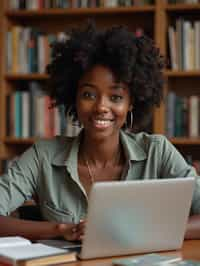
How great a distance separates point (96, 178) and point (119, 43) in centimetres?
46

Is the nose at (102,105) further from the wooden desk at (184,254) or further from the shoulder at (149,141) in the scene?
the wooden desk at (184,254)

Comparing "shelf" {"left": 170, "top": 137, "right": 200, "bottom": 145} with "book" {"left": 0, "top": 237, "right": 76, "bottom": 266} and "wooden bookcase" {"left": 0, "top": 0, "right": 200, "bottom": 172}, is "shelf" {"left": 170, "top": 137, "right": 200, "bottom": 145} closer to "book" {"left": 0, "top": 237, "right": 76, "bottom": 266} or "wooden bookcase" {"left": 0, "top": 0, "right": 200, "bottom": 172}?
"wooden bookcase" {"left": 0, "top": 0, "right": 200, "bottom": 172}

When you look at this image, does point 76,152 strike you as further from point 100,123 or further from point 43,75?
point 43,75

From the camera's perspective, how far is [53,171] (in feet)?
6.87

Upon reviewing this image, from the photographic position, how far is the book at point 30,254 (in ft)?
4.57

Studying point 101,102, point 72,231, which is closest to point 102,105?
point 101,102

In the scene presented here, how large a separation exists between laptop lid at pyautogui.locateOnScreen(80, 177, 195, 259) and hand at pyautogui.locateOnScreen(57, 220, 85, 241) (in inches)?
4.5

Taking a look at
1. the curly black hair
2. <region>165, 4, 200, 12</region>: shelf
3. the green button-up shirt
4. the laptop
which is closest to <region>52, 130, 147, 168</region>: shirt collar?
the green button-up shirt

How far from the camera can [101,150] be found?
2125 mm

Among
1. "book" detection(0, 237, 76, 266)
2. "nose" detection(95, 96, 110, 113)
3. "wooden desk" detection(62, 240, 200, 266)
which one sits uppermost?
"nose" detection(95, 96, 110, 113)

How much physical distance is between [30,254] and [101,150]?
74cm

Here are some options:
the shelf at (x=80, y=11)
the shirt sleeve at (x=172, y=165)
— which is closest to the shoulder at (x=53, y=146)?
the shirt sleeve at (x=172, y=165)

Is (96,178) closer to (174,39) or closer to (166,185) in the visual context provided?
(166,185)

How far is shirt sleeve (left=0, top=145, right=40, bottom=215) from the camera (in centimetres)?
201
